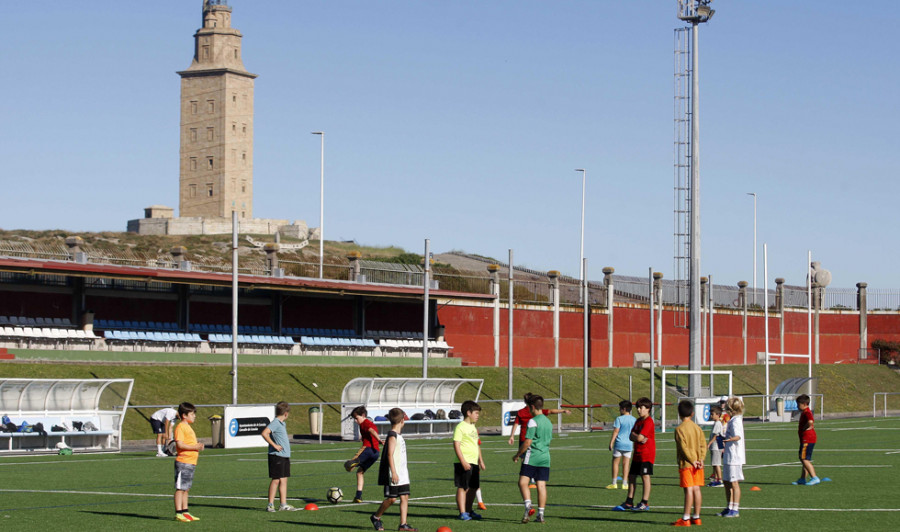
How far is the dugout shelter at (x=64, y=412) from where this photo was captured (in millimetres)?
31141

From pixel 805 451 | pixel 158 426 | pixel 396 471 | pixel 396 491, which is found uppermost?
pixel 396 471

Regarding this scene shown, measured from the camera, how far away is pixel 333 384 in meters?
49.6

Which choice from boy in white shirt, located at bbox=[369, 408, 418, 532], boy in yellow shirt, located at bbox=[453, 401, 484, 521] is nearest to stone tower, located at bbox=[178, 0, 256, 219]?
boy in yellow shirt, located at bbox=[453, 401, 484, 521]

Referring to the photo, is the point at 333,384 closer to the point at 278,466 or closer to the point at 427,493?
the point at 427,493

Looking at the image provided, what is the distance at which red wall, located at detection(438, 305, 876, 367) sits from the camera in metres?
62.2

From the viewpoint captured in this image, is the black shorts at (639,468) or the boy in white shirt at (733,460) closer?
the boy in white shirt at (733,460)

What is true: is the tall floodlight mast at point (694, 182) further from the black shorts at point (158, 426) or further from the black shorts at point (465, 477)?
the black shorts at point (465, 477)

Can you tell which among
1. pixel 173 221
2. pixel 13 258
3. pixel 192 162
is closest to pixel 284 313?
pixel 13 258

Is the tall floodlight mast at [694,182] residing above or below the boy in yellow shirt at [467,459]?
above

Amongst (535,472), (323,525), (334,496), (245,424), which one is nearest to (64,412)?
(245,424)

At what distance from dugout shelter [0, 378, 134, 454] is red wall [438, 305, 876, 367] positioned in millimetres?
29774

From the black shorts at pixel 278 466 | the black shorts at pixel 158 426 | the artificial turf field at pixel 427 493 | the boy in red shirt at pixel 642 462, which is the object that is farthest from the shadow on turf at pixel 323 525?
the black shorts at pixel 158 426

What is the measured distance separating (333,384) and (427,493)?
98.8ft

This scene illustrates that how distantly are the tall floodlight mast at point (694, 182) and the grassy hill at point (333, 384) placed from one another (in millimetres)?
5362
